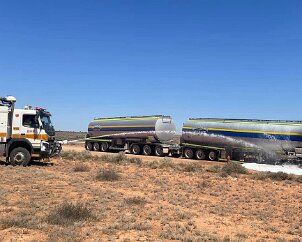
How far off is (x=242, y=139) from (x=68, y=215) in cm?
2618

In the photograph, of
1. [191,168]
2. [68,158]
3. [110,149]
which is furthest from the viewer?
[110,149]

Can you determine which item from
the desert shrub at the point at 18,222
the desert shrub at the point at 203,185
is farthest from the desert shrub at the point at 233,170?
the desert shrub at the point at 18,222

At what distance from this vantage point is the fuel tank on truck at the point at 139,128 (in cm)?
4141

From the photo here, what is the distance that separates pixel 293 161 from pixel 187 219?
21.7 metres

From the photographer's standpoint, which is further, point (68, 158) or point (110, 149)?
point (110, 149)

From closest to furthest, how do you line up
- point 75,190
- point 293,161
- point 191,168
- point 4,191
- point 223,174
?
point 4,191, point 75,190, point 223,174, point 191,168, point 293,161

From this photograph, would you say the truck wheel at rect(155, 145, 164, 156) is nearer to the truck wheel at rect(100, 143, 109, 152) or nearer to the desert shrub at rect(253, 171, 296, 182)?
the truck wheel at rect(100, 143, 109, 152)

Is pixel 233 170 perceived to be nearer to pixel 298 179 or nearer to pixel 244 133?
pixel 298 179

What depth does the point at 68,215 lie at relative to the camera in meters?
11.1

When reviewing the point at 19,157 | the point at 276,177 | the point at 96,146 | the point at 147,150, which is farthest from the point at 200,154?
the point at 19,157

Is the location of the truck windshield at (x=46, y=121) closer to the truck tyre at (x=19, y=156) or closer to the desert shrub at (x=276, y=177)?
the truck tyre at (x=19, y=156)

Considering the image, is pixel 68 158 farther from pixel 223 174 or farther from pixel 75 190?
pixel 75 190

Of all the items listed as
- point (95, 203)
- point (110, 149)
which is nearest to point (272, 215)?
point (95, 203)

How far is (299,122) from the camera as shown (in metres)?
31.9
